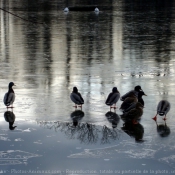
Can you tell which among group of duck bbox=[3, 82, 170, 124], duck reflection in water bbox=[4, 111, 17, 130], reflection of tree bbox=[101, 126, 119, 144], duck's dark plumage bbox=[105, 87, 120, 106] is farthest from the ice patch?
duck's dark plumage bbox=[105, 87, 120, 106]

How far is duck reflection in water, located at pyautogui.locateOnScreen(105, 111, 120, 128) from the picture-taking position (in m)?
12.7

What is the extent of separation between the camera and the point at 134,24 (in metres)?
38.1

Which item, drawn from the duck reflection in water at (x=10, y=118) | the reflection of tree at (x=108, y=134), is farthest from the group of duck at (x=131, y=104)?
the duck reflection in water at (x=10, y=118)

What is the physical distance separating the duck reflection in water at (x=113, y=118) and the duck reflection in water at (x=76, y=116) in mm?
618

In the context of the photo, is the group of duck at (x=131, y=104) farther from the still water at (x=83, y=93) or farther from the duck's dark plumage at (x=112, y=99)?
the still water at (x=83, y=93)

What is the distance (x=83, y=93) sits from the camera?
15.7 m

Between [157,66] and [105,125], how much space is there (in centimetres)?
823

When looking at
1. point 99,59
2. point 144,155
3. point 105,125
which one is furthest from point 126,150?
point 99,59

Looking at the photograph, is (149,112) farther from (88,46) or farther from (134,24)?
(134,24)

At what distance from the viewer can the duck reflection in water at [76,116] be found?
12.8 m

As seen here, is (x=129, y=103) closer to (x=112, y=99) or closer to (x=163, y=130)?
(x=112, y=99)

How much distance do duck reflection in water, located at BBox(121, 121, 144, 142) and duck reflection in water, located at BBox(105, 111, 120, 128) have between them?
229 millimetres

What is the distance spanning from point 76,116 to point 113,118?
2.88 feet

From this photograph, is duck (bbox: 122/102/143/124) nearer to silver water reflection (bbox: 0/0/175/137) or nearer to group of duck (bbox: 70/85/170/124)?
group of duck (bbox: 70/85/170/124)
